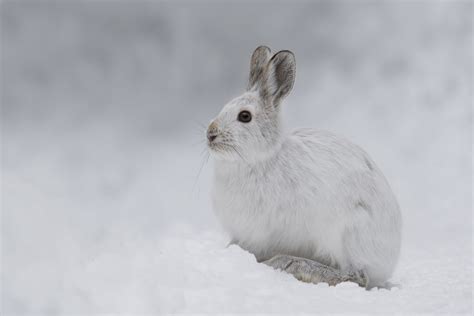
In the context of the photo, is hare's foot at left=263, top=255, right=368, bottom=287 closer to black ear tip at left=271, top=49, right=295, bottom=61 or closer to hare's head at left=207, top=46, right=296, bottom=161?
hare's head at left=207, top=46, right=296, bottom=161

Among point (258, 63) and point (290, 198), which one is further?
point (258, 63)

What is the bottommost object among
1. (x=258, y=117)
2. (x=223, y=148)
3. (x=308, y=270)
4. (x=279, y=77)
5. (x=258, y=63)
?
(x=308, y=270)

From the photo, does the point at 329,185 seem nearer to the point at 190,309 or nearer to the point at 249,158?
the point at 249,158

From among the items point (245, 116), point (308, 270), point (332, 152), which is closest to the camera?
point (308, 270)

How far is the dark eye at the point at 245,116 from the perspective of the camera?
367cm

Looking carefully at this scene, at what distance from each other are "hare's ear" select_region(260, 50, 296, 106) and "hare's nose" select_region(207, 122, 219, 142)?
36 cm

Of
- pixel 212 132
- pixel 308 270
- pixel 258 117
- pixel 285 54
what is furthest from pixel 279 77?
pixel 308 270

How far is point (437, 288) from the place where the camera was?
12.2 feet

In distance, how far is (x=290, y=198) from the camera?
3641 millimetres

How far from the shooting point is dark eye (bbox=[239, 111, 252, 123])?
3666 millimetres

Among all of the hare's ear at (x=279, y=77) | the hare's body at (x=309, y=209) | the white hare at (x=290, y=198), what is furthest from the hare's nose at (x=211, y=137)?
the hare's ear at (x=279, y=77)

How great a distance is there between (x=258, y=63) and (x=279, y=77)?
186 mm

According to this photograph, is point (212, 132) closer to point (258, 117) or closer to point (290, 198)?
point (258, 117)

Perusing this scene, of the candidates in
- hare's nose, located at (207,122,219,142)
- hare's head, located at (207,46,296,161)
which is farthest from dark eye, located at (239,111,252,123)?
hare's nose, located at (207,122,219,142)
